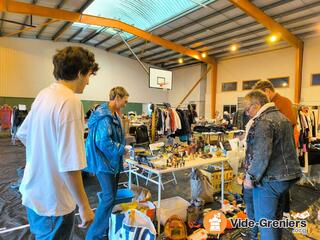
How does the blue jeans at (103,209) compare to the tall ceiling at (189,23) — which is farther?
the tall ceiling at (189,23)

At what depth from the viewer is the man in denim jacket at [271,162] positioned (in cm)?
154

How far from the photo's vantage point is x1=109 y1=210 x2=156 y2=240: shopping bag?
1658 mm

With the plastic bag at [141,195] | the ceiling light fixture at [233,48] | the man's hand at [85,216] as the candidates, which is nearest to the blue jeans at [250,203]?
the plastic bag at [141,195]

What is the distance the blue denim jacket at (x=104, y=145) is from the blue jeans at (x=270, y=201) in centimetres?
110

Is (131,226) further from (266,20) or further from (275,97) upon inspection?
(266,20)

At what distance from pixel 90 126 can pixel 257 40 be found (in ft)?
28.0

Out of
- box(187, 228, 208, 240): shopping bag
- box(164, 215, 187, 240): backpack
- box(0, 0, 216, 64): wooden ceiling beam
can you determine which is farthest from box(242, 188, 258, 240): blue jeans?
box(0, 0, 216, 64): wooden ceiling beam

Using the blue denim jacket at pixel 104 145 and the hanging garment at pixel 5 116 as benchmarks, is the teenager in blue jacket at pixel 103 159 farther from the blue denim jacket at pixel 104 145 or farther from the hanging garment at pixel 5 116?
the hanging garment at pixel 5 116

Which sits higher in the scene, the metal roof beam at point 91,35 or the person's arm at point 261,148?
the metal roof beam at point 91,35

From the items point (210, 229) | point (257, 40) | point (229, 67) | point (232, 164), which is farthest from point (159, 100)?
point (210, 229)

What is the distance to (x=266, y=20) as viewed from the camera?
6699 millimetres

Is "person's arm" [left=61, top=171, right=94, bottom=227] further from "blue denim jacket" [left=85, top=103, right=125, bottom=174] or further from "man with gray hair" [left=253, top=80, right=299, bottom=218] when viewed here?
"man with gray hair" [left=253, top=80, right=299, bottom=218]

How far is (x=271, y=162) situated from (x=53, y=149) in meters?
1.38

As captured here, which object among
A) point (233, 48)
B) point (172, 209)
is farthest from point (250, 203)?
point (233, 48)
